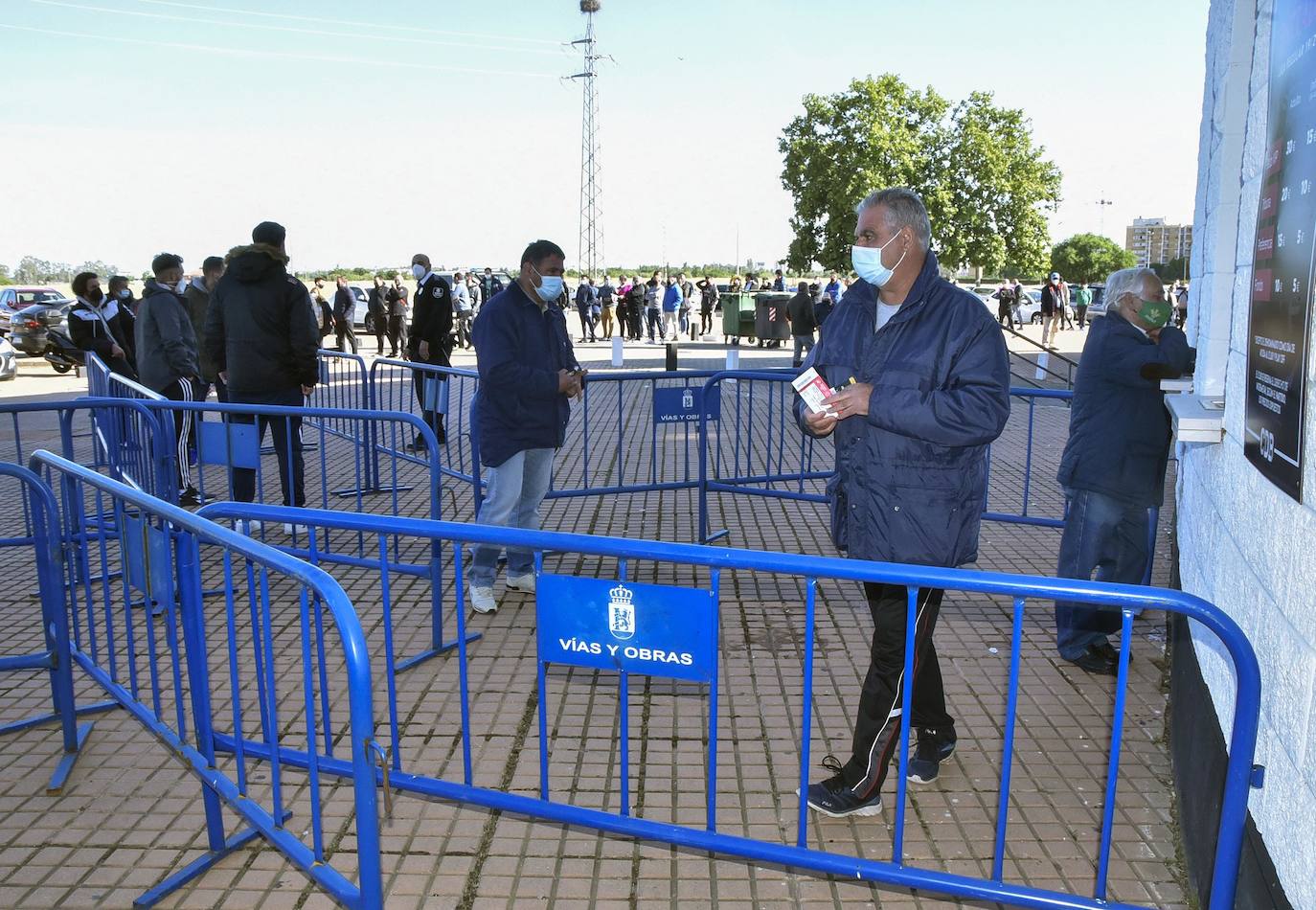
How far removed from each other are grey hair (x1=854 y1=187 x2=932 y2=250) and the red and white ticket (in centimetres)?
55

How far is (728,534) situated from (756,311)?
70.7ft

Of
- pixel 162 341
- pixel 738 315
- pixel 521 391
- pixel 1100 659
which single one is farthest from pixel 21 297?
pixel 1100 659

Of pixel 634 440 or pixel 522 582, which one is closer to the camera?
pixel 522 582

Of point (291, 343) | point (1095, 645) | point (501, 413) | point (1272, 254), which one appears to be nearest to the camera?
point (1272, 254)

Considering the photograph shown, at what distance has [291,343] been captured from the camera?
23.9 ft

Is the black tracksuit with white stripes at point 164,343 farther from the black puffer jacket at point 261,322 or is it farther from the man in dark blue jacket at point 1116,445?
the man in dark blue jacket at point 1116,445

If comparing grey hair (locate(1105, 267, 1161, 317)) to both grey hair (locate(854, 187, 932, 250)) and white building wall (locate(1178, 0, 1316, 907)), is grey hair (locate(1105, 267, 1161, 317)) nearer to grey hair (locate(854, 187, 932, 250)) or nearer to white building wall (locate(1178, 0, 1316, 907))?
white building wall (locate(1178, 0, 1316, 907))

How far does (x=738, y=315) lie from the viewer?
1144 inches

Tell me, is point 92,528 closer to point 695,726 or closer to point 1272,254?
point 695,726

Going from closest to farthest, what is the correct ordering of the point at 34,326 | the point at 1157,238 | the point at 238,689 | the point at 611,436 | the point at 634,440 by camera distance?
the point at 238,689, the point at 634,440, the point at 611,436, the point at 34,326, the point at 1157,238

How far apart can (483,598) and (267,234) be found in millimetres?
3297

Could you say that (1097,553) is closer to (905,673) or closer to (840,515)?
(840,515)

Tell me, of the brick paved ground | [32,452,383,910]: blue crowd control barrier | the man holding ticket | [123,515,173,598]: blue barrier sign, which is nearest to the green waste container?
the brick paved ground

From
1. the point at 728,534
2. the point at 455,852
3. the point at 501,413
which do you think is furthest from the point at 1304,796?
the point at 728,534
